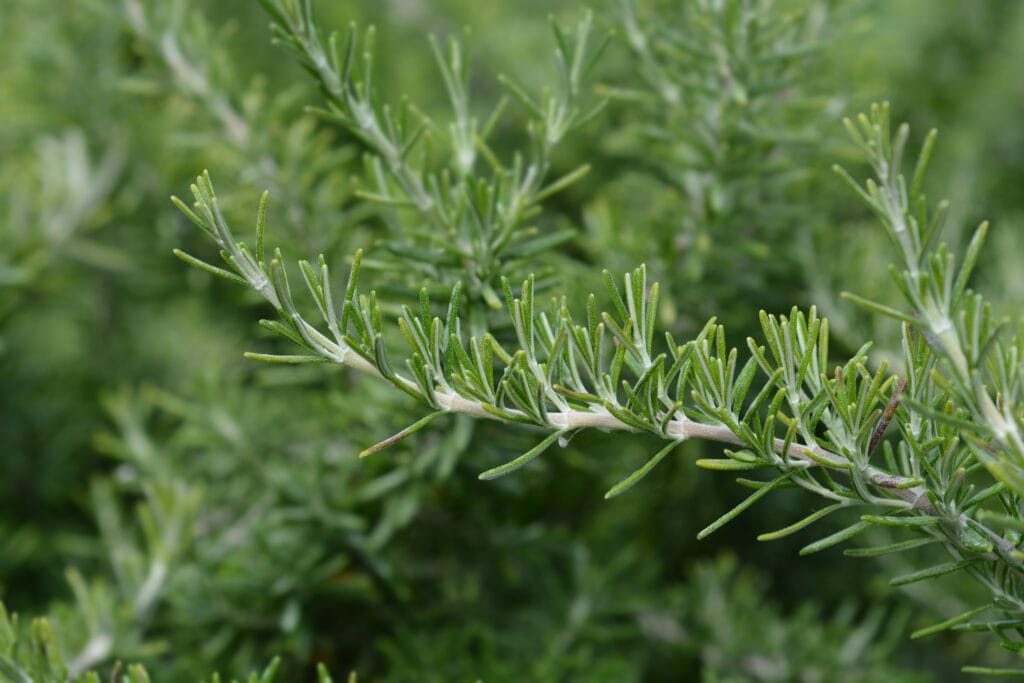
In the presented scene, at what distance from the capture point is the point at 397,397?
1.21 ft

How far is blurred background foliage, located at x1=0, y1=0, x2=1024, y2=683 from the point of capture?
415 millimetres

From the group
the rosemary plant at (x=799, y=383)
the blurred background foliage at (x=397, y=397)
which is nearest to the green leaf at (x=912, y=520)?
the rosemary plant at (x=799, y=383)

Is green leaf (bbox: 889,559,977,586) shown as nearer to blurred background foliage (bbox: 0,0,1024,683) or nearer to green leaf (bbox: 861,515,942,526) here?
green leaf (bbox: 861,515,942,526)

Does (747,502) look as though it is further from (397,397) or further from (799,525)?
(397,397)

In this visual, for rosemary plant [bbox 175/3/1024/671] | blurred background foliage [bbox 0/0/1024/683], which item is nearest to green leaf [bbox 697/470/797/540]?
rosemary plant [bbox 175/3/1024/671]

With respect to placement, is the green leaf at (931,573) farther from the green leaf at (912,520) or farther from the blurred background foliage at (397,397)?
the blurred background foliage at (397,397)

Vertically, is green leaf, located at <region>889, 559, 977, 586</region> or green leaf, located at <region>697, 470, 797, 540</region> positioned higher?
green leaf, located at <region>697, 470, 797, 540</region>

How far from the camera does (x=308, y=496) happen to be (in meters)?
0.42

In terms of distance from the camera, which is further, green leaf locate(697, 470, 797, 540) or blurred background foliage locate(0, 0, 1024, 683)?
blurred background foliage locate(0, 0, 1024, 683)

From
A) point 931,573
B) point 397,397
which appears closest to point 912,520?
point 931,573

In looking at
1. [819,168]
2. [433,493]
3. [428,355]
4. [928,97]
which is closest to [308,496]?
[433,493]

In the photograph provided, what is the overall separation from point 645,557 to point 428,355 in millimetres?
308

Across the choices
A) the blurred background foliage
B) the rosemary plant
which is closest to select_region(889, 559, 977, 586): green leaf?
the rosemary plant

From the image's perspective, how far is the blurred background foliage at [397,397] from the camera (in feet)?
1.36
